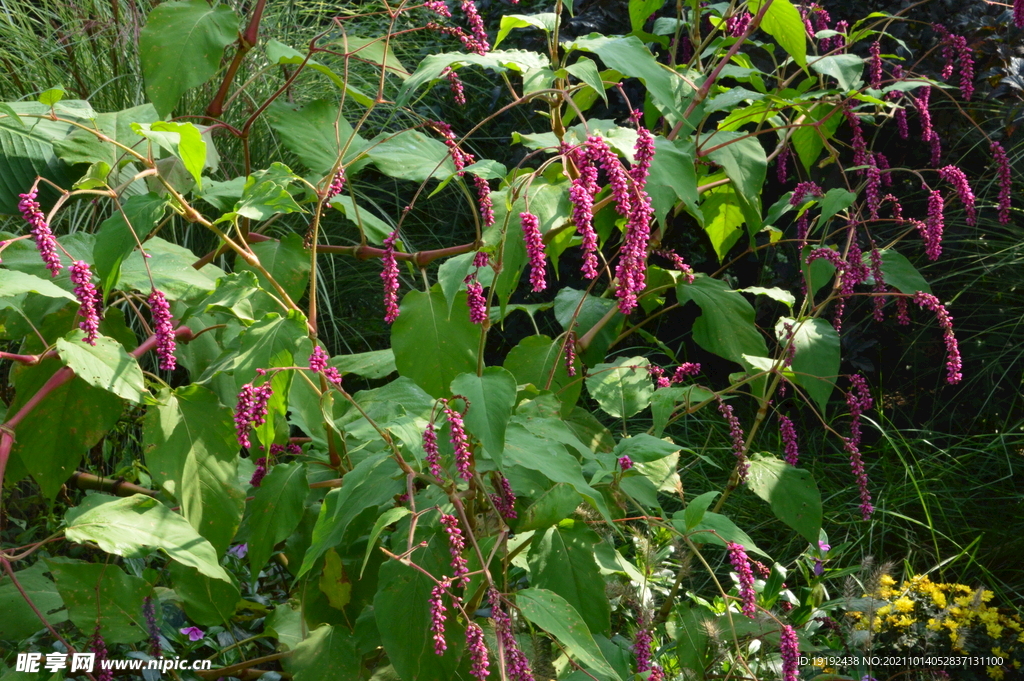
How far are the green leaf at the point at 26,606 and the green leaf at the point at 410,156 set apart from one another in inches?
37.2

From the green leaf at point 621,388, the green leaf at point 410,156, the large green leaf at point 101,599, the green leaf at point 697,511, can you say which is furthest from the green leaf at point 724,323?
the large green leaf at point 101,599

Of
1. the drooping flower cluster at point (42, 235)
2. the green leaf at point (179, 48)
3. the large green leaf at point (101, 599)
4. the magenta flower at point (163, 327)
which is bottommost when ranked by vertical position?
the large green leaf at point (101, 599)

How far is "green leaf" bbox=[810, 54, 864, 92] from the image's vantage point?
193 cm

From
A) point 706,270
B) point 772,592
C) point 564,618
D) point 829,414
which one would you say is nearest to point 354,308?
point 706,270

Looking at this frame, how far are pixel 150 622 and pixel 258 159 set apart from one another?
269 centimetres

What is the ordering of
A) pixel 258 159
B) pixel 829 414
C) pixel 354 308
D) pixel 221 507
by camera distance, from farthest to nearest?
pixel 354 308
pixel 258 159
pixel 829 414
pixel 221 507

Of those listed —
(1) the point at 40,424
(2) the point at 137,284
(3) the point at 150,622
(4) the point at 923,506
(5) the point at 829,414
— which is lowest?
(5) the point at 829,414

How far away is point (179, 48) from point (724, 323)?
126 cm

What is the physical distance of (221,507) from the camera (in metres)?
1.48

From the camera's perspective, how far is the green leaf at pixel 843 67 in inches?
75.9

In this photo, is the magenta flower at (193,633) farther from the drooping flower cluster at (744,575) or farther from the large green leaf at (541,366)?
the drooping flower cluster at (744,575)

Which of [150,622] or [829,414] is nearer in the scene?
[150,622]

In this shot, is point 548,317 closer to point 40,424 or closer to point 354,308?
point 354,308

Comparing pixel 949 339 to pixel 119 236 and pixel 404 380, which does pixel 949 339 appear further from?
pixel 119 236
